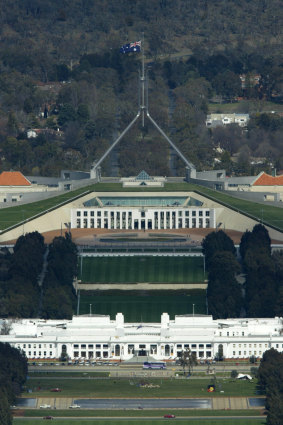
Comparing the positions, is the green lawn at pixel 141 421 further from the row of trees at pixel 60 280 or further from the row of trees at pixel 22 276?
the row of trees at pixel 60 280

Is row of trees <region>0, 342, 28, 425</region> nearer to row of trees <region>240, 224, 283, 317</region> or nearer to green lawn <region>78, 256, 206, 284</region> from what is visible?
row of trees <region>240, 224, 283, 317</region>

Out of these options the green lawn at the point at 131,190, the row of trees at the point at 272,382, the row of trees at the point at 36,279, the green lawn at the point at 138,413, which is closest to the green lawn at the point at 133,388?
the row of trees at the point at 272,382

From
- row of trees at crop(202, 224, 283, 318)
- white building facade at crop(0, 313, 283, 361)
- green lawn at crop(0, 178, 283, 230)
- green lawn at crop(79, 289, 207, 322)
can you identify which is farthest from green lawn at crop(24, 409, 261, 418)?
green lawn at crop(0, 178, 283, 230)

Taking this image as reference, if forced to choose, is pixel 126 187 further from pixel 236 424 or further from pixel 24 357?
pixel 236 424

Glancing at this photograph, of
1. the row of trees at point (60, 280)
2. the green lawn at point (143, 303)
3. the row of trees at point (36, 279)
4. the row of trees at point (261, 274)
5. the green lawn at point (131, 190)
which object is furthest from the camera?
the green lawn at point (131, 190)

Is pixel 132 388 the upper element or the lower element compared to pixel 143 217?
lower

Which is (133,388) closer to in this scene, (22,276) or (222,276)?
(222,276)

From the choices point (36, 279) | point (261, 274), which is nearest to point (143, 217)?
point (36, 279)
